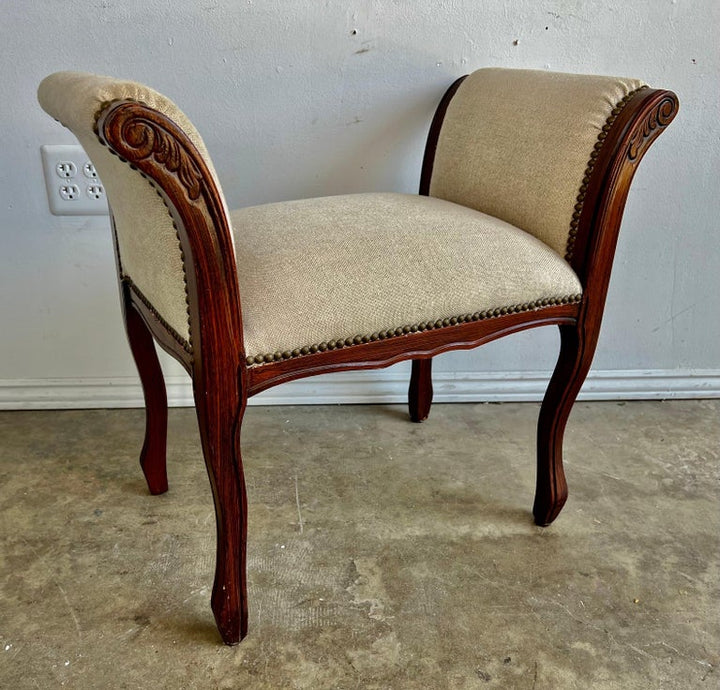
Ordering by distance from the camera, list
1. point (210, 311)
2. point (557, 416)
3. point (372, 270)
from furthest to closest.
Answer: point (557, 416) → point (372, 270) → point (210, 311)

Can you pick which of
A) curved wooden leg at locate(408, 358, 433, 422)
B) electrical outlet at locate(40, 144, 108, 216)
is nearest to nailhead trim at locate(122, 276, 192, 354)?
electrical outlet at locate(40, 144, 108, 216)

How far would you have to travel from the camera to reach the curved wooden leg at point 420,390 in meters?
1.41

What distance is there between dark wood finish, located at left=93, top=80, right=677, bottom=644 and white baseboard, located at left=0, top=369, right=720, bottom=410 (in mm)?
339

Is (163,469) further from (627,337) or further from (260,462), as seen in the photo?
(627,337)

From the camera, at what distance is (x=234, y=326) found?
30.7 inches

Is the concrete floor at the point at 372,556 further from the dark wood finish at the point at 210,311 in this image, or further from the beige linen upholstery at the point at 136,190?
the beige linen upholstery at the point at 136,190

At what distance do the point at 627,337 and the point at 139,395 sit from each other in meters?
1.02

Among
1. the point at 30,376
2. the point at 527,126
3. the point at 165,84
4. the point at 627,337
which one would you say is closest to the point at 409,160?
the point at 527,126

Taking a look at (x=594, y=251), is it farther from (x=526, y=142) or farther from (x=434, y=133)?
(x=434, y=133)

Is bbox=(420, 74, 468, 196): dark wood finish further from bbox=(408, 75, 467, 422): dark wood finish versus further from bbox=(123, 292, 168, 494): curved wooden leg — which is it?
bbox=(123, 292, 168, 494): curved wooden leg

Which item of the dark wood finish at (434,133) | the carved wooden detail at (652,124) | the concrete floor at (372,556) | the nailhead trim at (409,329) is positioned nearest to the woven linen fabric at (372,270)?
the nailhead trim at (409,329)

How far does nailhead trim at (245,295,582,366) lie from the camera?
824mm

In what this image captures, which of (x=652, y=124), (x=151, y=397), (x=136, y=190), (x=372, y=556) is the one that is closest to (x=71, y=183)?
(x=151, y=397)

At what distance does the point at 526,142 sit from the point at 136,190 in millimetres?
557
